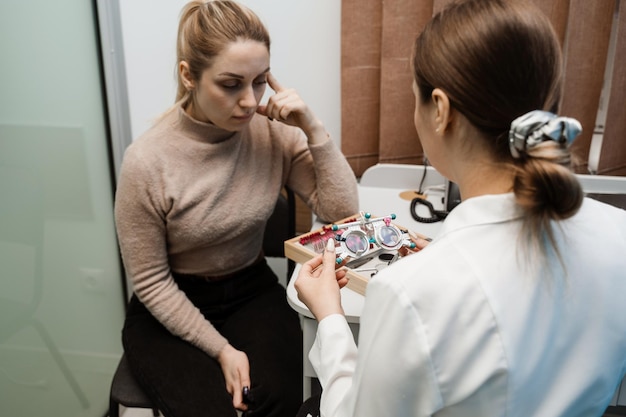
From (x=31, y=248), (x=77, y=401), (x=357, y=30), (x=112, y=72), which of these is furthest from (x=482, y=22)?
(x=77, y=401)

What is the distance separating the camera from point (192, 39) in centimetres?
112

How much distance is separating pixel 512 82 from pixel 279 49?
1.23 meters

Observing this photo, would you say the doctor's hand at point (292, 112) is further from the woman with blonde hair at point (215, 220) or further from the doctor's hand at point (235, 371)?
the doctor's hand at point (235, 371)

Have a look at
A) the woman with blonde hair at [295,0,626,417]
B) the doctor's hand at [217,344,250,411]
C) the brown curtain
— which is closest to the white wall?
the brown curtain

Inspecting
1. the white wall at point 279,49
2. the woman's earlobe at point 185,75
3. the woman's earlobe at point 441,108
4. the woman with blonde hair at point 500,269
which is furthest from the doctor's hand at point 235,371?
the white wall at point 279,49

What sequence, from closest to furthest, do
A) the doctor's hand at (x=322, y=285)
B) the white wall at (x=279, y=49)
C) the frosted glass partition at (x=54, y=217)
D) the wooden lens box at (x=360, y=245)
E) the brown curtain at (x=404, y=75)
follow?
the doctor's hand at (x=322, y=285) → the wooden lens box at (x=360, y=245) → the frosted glass partition at (x=54, y=217) → the brown curtain at (x=404, y=75) → the white wall at (x=279, y=49)

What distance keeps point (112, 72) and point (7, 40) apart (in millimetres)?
456

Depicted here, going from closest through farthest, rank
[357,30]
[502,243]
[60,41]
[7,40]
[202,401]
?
[502,243] < [202,401] < [7,40] < [60,41] < [357,30]

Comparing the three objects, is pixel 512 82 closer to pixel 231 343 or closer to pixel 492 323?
pixel 492 323

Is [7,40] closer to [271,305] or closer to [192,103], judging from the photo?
[192,103]

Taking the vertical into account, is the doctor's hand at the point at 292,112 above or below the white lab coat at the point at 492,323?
above

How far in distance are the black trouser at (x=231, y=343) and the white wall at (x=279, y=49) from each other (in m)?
0.68

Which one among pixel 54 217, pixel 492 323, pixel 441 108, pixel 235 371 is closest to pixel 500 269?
pixel 492 323

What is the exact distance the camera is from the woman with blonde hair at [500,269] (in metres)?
0.55
